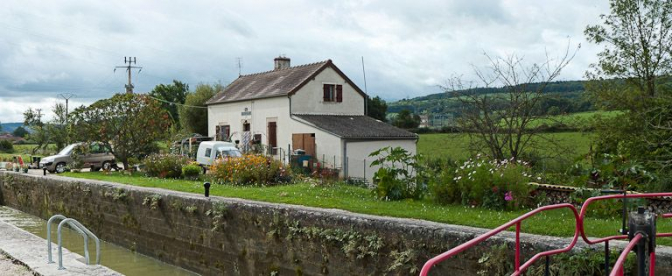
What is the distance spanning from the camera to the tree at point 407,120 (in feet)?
171

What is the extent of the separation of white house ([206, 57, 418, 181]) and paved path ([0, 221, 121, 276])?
16.2m

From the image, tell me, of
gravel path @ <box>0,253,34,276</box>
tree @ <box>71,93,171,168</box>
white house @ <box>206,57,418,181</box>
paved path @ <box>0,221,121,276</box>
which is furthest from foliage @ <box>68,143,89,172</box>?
gravel path @ <box>0,253,34,276</box>

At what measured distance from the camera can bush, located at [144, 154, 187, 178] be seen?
23.5m

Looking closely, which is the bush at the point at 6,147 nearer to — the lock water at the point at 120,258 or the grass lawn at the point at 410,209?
the lock water at the point at 120,258

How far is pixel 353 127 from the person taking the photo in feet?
99.3

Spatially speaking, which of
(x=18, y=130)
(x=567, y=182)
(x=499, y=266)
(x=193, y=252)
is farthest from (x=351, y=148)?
(x=18, y=130)

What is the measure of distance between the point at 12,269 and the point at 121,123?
1961cm

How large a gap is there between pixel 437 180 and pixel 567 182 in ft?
8.60

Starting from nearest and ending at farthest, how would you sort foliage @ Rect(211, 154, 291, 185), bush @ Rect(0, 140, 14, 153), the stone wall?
the stone wall
foliage @ Rect(211, 154, 291, 185)
bush @ Rect(0, 140, 14, 153)

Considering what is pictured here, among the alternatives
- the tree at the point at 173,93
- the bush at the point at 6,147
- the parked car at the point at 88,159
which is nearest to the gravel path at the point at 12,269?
the parked car at the point at 88,159

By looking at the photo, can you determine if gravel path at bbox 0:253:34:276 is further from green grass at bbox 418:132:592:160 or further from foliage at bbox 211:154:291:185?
green grass at bbox 418:132:592:160

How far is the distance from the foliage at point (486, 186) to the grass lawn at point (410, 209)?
0.29 meters

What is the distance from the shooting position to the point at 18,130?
11162cm

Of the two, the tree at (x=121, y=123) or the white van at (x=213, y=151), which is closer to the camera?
the white van at (x=213, y=151)
